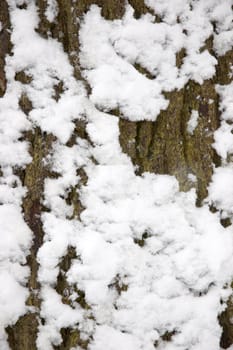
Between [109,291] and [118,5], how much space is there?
102cm

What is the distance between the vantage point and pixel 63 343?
4.41 feet

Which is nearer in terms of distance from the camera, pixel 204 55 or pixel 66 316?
pixel 66 316

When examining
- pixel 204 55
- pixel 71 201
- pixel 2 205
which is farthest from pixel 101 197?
pixel 204 55

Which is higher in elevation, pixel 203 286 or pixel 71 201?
pixel 71 201

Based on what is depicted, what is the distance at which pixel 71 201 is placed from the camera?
1407 mm

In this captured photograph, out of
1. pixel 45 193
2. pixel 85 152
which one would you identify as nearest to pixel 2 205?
pixel 45 193

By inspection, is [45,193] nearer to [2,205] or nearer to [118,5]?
[2,205]

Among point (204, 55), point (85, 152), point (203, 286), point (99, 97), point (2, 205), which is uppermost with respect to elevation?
point (204, 55)

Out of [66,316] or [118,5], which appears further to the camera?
[118,5]

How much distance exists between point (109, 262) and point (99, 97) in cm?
58

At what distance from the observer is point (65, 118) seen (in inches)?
55.9

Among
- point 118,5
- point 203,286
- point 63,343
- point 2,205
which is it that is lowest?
point 63,343

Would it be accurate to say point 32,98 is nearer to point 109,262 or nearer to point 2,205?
point 2,205

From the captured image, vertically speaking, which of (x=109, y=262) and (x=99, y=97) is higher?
(x=99, y=97)
